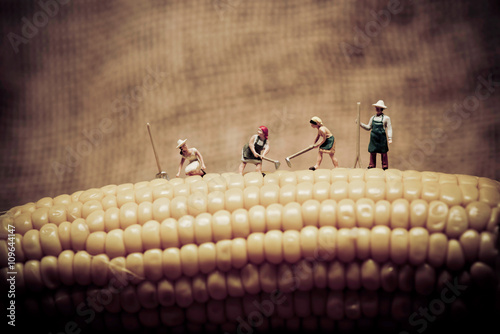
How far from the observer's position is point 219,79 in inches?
182

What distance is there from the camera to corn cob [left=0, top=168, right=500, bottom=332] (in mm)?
2576

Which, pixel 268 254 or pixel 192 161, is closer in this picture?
pixel 268 254

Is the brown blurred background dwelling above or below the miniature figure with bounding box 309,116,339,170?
above

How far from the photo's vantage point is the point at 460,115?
14.1 ft

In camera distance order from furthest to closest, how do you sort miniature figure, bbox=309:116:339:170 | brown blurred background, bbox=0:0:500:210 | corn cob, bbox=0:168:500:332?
brown blurred background, bbox=0:0:500:210, miniature figure, bbox=309:116:339:170, corn cob, bbox=0:168:500:332

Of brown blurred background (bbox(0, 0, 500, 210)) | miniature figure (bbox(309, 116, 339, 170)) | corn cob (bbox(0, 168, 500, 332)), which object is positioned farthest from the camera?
brown blurred background (bbox(0, 0, 500, 210))

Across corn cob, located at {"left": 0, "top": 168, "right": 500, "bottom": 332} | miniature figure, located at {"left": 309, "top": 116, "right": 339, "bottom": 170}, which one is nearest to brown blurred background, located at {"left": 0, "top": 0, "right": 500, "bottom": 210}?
miniature figure, located at {"left": 309, "top": 116, "right": 339, "bottom": 170}

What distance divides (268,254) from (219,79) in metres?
2.30

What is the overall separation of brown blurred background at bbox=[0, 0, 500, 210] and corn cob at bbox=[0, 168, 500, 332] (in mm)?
1517

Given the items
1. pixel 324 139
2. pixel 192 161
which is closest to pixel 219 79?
pixel 192 161

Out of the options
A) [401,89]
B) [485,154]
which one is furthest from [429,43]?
[485,154]

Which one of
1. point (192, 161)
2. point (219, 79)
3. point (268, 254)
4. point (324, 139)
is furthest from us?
point (219, 79)

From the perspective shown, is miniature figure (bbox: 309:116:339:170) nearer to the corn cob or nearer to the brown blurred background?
the corn cob

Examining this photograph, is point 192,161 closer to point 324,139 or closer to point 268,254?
point 324,139
